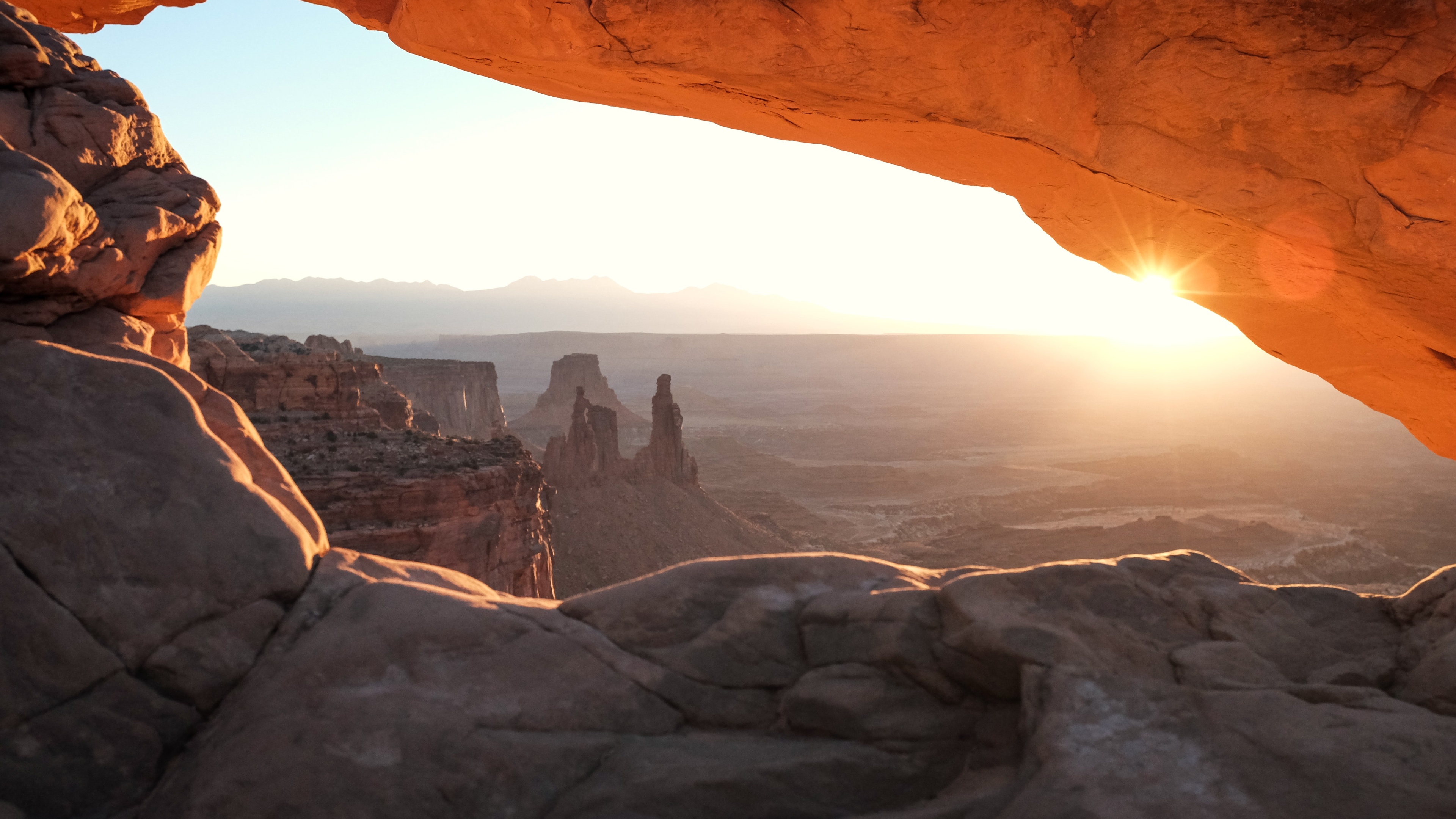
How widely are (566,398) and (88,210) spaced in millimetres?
73241

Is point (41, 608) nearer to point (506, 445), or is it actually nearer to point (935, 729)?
point (935, 729)

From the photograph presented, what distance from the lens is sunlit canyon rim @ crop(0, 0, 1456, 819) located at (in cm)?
496

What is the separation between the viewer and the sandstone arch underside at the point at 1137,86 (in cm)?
641

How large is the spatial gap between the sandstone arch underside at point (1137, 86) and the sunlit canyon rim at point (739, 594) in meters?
0.03

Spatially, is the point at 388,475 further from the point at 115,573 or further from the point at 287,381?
the point at 115,573

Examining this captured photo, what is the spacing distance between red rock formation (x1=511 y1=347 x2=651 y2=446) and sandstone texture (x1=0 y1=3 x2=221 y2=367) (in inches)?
2538

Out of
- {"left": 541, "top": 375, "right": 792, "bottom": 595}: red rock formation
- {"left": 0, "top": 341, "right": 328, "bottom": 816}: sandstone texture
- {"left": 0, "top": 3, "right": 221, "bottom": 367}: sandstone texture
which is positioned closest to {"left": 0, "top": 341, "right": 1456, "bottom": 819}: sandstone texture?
{"left": 0, "top": 341, "right": 328, "bottom": 816}: sandstone texture

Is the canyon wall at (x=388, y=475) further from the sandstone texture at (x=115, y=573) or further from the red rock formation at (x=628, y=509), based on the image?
the sandstone texture at (x=115, y=573)

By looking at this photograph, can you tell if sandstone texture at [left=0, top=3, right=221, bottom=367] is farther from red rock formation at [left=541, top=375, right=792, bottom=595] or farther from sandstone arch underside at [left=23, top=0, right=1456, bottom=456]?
red rock formation at [left=541, top=375, right=792, bottom=595]

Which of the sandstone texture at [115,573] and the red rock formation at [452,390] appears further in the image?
the red rock formation at [452,390]

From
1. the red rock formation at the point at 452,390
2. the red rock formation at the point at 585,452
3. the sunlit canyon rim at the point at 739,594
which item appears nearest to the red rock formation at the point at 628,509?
the red rock formation at the point at 585,452

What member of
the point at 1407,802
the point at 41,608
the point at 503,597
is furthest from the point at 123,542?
the point at 1407,802

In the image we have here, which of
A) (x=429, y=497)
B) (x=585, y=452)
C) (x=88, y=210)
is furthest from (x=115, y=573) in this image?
(x=585, y=452)

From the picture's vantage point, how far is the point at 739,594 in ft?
21.8
